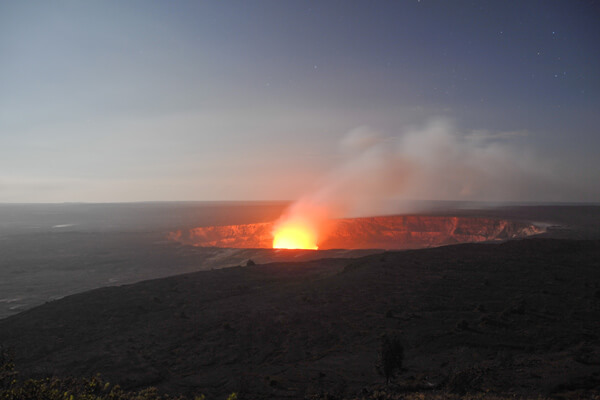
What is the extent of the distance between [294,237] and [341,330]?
179ft

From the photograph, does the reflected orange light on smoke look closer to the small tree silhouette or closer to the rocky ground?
the rocky ground

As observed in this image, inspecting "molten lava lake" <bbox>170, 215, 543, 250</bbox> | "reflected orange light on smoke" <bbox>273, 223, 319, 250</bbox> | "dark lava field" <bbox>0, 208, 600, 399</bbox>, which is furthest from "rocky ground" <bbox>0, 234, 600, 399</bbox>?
"molten lava lake" <bbox>170, 215, 543, 250</bbox>

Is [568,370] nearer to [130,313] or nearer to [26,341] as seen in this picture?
[130,313]

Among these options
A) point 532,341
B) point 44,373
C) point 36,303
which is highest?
point 532,341

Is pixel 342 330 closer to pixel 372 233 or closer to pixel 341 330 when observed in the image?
pixel 341 330

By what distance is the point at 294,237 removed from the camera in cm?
7075

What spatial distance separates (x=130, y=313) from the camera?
21.1 metres

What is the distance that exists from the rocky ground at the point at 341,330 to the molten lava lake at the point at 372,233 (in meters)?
40.7

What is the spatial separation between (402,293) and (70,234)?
78.6 metres

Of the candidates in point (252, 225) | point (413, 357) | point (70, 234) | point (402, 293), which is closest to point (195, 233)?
point (252, 225)

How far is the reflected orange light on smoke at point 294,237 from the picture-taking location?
224 ft

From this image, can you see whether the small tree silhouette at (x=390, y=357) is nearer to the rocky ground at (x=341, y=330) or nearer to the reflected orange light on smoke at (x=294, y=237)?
the rocky ground at (x=341, y=330)

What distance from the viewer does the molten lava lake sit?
222ft

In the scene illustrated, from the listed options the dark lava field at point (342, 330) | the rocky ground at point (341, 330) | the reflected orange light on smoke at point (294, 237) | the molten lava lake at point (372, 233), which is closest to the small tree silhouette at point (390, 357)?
the dark lava field at point (342, 330)
